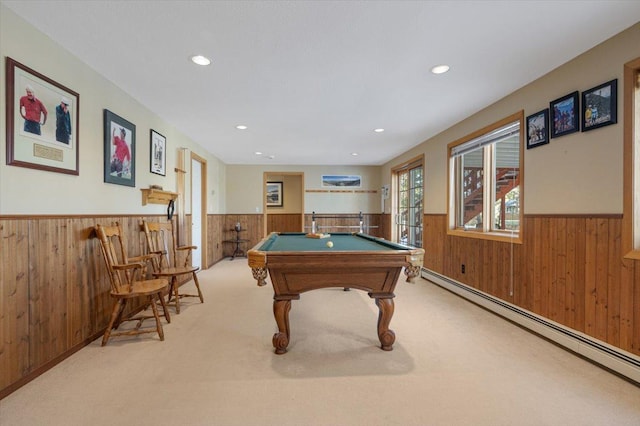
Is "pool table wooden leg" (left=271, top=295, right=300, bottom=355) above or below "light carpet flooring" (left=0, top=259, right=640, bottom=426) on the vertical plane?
above

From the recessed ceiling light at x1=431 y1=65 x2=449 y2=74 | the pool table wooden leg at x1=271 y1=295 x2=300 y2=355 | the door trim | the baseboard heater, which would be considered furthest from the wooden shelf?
the baseboard heater

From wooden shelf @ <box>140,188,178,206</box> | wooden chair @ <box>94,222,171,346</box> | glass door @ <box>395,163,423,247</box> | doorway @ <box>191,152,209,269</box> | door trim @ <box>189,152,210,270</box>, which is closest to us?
wooden chair @ <box>94,222,171,346</box>

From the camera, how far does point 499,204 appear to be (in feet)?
11.3

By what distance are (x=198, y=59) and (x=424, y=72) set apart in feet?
6.35

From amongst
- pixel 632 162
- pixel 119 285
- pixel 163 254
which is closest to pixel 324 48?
pixel 632 162

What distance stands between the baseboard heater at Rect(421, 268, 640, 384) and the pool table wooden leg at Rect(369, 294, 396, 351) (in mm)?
1428

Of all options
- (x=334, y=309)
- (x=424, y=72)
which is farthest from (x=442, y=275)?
(x=424, y=72)

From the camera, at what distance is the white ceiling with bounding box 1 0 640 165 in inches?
70.2

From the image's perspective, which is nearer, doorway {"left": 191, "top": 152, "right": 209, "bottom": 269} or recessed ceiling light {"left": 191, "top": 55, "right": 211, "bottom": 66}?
recessed ceiling light {"left": 191, "top": 55, "right": 211, "bottom": 66}

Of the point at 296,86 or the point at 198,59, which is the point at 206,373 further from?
the point at 296,86

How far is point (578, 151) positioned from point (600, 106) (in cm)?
35

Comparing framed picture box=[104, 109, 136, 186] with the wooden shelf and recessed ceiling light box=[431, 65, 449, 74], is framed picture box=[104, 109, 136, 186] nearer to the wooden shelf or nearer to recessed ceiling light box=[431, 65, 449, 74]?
the wooden shelf

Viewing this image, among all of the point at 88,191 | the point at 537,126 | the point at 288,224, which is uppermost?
the point at 537,126

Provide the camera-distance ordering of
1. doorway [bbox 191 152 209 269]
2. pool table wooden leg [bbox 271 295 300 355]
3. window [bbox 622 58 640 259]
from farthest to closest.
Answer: doorway [bbox 191 152 209 269] → pool table wooden leg [bbox 271 295 300 355] → window [bbox 622 58 640 259]
